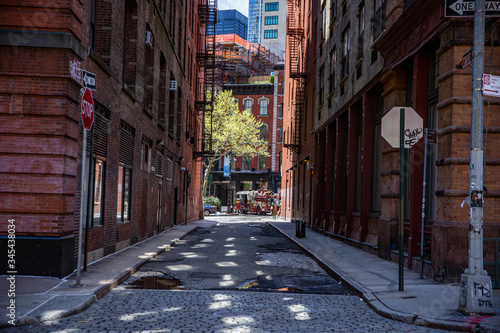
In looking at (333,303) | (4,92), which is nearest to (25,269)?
(4,92)

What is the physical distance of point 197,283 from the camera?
9414mm

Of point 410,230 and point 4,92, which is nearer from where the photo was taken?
point 4,92

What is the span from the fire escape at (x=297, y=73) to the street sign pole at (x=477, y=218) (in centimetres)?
2654

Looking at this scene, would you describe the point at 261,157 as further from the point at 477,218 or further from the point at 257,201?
the point at 477,218

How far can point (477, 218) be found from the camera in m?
6.97

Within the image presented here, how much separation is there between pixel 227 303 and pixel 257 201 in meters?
47.8

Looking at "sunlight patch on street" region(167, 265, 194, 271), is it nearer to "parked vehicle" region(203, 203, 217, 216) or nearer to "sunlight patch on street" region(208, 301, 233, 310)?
"sunlight patch on street" region(208, 301, 233, 310)

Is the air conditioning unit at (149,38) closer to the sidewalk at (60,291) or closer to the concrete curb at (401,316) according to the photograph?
the sidewalk at (60,291)

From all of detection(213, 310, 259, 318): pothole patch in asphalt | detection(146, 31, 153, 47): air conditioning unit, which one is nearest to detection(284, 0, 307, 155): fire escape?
detection(146, 31, 153, 47): air conditioning unit

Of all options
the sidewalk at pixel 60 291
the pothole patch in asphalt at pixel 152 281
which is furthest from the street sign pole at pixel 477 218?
the sidewalk at pixel 60 291

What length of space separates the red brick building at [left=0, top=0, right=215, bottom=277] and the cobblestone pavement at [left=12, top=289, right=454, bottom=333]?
2.06 metres

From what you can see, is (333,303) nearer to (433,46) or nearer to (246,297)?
(246,297)

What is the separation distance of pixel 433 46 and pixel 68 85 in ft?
26.1

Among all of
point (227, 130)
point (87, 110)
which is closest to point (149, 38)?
point (87, 110)
